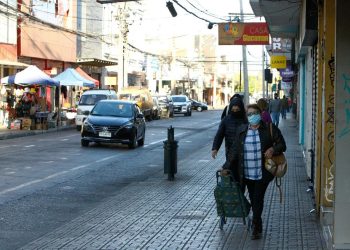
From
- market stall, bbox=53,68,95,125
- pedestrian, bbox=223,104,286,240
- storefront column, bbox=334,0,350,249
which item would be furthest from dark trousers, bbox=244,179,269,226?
market stall, bbox=53,68,95,125

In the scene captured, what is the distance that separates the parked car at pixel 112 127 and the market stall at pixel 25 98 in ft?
25.9

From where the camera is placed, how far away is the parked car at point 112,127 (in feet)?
74.0

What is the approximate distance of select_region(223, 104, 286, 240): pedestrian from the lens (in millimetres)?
8562

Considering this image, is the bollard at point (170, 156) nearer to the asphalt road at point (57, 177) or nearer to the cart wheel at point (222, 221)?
the asphalt road at point (57, 177)

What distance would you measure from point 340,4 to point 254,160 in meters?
2.35

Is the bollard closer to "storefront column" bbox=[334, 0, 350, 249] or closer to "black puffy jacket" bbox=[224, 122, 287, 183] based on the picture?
"black puffy jacket" bbox=[224, 122, 287, 183]

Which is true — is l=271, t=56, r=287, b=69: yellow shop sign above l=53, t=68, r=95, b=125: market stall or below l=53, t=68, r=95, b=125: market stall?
above

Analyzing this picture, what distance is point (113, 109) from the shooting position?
24.2 m

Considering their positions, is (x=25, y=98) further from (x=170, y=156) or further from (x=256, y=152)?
(x=256, y=152)

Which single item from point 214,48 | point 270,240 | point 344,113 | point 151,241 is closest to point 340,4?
point 344,113

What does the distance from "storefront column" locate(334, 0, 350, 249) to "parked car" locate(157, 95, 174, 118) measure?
45.5m

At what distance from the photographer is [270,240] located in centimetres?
846

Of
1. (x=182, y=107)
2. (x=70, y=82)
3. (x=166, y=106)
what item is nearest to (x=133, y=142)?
(x=70, y=82)

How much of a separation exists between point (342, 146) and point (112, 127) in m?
15.9
